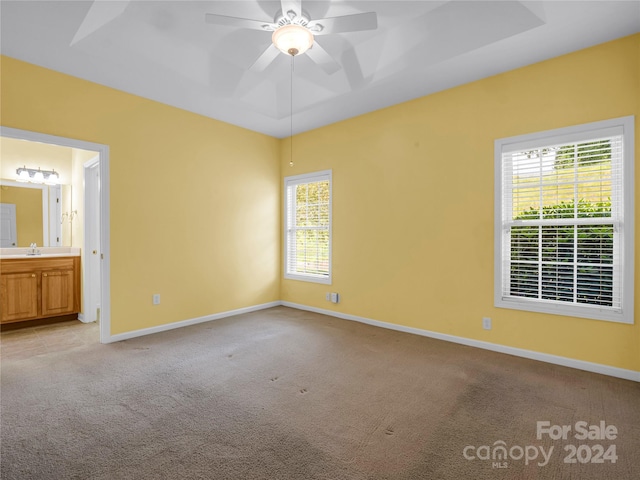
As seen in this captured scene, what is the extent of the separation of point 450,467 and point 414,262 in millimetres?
2572

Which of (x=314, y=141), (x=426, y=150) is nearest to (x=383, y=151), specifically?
(x=426, y=150)

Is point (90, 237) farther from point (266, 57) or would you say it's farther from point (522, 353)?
point (522, 353)

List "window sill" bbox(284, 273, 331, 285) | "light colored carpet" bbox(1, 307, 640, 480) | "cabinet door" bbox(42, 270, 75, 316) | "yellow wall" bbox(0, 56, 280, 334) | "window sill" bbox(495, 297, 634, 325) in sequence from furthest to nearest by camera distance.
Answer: "window sill" bbox(284, 273, 331, 285) → "cabinet door" bbox(42, 270, 75, 316) → "yellow wall" bbox(0, 56, 280, 334) → "window sill" bbox(495, 297, 634, 325) → "light colored carpet" bbox(1, 307, 640, 480)

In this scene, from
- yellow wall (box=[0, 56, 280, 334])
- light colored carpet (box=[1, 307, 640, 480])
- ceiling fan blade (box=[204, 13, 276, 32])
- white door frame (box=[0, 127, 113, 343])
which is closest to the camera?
light colored carpet (box=[1, 307, 640, 480])

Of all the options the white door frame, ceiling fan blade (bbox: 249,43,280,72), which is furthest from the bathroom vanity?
ceiling fan blade (bbox: 249,43,280,72)

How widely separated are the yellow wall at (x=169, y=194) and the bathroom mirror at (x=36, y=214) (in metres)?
2.04

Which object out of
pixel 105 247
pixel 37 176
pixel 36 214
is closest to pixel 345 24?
pixel 105 247

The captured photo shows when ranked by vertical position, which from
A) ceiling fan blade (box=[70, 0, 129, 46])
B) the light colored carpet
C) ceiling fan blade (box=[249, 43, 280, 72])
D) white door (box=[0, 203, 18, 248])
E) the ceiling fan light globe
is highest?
ceiling fan blade (box=[70, 0, 129, 46])

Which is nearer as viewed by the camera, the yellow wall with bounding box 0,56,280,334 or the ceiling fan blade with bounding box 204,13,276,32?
the ceiling fan blade with bounding box 204,13,276,32

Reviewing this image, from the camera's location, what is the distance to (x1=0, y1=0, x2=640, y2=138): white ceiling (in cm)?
267

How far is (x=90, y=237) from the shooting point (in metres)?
4.61

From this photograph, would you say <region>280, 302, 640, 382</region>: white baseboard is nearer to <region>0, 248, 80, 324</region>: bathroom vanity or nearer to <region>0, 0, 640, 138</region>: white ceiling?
<region>0, 0, 640, 138</region>: white ceiling

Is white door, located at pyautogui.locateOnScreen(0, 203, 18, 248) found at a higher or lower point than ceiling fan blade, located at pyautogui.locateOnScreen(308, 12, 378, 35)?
lower

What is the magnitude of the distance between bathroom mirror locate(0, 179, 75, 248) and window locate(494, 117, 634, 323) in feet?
20.2
